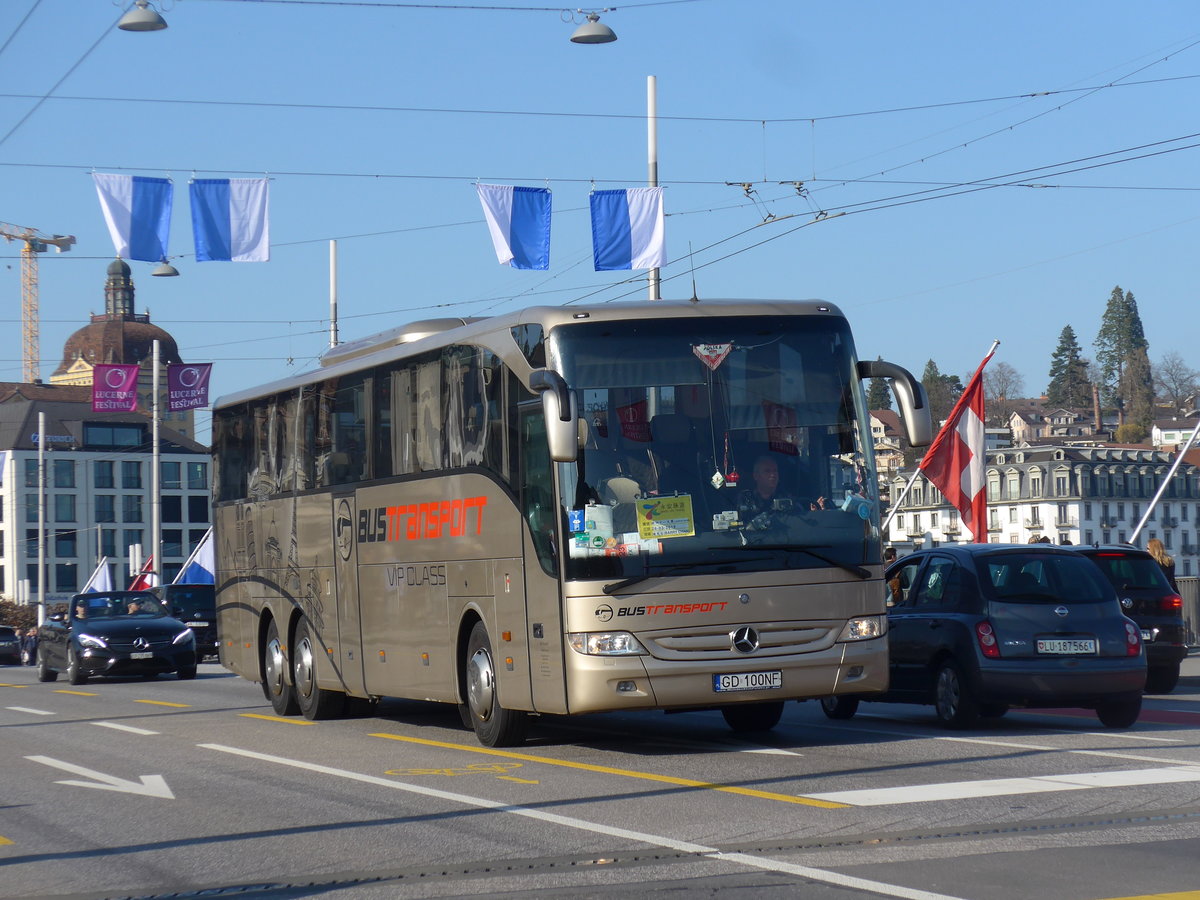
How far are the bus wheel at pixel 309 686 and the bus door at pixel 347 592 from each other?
2.79 ft

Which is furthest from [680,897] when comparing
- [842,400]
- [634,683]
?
[842,400]

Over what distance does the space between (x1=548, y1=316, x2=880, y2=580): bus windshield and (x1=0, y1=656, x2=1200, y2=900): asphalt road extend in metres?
1.53

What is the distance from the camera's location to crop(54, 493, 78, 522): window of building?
139875 millimetres

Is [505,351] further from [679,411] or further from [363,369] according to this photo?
[363,369]

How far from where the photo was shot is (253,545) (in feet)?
69.9

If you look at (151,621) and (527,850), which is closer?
(527,850)

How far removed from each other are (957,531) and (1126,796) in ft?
400

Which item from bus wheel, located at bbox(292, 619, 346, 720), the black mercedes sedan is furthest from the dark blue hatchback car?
the black mercedes sedan

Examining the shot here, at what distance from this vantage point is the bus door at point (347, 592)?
1764 cm

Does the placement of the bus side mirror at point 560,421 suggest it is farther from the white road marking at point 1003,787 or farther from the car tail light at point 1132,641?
the car tail light at point 1132,641

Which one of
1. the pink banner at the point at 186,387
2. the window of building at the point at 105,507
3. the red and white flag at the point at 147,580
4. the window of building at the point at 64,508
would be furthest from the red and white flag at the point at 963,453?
the window of building at the point at 105,507

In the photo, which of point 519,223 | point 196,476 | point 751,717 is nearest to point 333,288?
point 519,223

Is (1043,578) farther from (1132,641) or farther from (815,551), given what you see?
(815,551)

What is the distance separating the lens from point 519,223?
1075 inches
